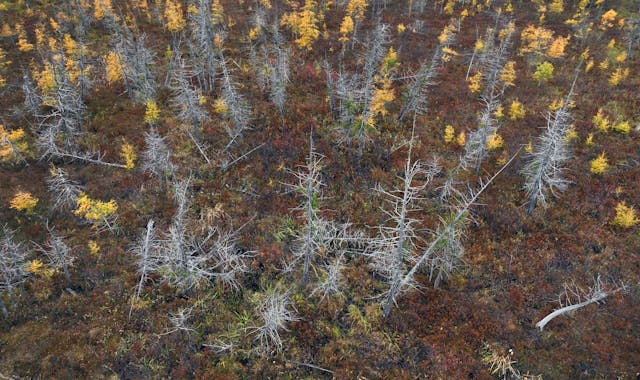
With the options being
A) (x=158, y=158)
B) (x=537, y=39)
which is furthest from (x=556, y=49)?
(x=158, y=158)

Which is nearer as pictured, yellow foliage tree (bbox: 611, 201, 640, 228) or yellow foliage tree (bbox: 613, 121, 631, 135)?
yellow foliage tree (bbox: 611, 201, 640, 228)

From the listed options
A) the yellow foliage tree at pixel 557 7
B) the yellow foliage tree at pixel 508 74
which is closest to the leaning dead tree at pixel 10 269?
the yellow foliage tree at pixel 508 74

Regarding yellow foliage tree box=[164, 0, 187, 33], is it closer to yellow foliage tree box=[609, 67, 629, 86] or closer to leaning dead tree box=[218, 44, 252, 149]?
leaning dead tree box=[218, 44, 252, 149]

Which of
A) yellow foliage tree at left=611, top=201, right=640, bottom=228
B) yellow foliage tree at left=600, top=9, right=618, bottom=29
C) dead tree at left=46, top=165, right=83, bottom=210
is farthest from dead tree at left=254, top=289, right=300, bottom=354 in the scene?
yellow foliage tree at left=600, top=9, right=618, bottom=29

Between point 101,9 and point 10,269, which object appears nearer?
point 10,269

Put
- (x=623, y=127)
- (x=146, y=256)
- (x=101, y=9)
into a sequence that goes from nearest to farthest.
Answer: (x=146, y=256) < (x=623, y=127) < (x=101, y=9)

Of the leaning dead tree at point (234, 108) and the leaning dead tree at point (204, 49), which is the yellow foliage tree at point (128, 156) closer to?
the leaning dead tree at point (234, 108)

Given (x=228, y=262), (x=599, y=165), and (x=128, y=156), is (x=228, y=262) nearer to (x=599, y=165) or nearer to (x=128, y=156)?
(x=128, y=156)

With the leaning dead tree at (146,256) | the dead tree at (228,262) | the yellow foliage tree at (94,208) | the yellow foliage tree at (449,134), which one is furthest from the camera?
the yellow foliage tree at (449,134)
